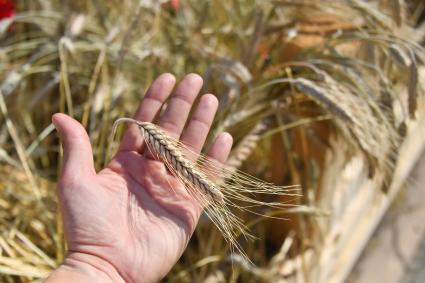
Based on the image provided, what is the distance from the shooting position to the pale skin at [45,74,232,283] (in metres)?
1.21

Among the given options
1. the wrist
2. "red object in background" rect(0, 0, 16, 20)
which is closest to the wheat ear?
the wrist

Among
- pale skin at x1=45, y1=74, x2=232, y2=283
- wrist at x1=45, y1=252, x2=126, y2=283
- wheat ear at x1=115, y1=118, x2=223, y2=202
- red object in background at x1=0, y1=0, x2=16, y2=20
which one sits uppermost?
red object in background at x1=0, y1=0, x2=16, y2=20

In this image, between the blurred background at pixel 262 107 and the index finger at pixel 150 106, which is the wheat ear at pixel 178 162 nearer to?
the index finger at pixel 150 106

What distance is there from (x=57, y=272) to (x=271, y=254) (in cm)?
98

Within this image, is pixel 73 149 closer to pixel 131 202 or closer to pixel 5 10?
pixel 131 202

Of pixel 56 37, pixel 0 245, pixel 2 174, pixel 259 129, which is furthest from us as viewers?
pixel 56 37

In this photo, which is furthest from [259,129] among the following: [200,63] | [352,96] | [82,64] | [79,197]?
[82,64]

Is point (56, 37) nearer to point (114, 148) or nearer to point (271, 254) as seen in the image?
point (114, 148)

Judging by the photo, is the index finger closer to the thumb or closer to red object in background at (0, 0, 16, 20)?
the thumb

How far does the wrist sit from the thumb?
0.17 meters

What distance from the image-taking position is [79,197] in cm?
121

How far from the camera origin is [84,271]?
1183mm

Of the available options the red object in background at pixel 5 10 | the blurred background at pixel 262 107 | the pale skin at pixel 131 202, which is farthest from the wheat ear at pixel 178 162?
the red object in background at pixel 5 10

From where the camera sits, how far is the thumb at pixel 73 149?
4.03 feet
